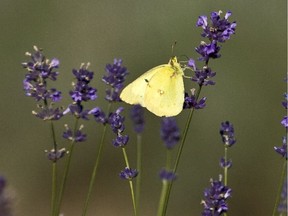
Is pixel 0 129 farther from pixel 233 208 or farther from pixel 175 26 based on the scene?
pixel 233 208

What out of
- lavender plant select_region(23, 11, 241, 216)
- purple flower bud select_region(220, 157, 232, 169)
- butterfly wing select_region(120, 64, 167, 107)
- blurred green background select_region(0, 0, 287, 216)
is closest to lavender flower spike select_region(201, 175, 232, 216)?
lavender plant select_region(23, 11, 241, 216)

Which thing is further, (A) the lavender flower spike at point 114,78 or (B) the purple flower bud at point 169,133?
(A) the lavender flower spike at point 114,78

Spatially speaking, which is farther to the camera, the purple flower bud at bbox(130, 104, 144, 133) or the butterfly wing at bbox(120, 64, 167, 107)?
the butterfly wing at bbox(120, 64, 167, 107)

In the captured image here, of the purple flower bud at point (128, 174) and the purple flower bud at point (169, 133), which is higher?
the purple flower bud at point (128, 174)

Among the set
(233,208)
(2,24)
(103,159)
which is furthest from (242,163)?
(2,24)

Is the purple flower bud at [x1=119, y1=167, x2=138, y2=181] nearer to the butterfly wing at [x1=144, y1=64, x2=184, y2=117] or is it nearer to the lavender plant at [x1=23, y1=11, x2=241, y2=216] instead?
the lavender plant at [x1=23, y1=11, x2=241, y2=216]

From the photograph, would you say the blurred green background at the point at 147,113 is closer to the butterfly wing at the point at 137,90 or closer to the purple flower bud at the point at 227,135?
the butterfly wing at the point at 137,90

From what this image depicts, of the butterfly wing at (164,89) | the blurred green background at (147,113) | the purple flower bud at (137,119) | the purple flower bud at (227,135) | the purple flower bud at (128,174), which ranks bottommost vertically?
the purple flower bud at (128,174)

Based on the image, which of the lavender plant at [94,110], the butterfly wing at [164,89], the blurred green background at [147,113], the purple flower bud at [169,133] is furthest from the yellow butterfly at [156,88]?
the blurred green background at [147,113]
